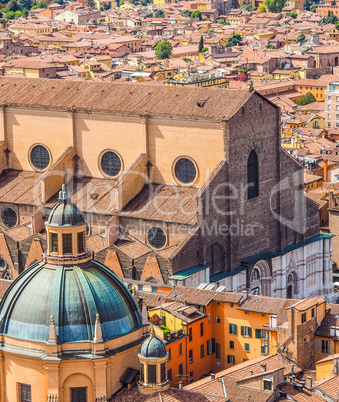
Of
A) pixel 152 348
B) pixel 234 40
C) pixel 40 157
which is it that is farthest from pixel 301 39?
pixel 152 348

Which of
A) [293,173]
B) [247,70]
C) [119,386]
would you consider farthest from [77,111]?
[247,70]

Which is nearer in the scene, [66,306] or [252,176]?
[66,306]

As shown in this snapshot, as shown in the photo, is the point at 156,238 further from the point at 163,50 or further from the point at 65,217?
the point at 163,50

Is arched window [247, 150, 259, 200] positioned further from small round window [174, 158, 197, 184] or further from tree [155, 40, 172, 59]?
tree [155, 40, 172, 59]

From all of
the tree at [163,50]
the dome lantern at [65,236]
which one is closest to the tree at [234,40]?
the tree at [163,50]

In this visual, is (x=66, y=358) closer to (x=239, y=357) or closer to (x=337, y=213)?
(x=239, y=357)

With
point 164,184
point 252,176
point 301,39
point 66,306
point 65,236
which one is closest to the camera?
point 66,306

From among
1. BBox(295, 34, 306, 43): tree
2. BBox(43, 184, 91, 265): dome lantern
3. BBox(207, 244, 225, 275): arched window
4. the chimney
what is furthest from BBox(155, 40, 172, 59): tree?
BBox(43, 184, 91, 265): dome lantern

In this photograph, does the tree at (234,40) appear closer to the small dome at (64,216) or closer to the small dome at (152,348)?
the small dome at (64,216)
